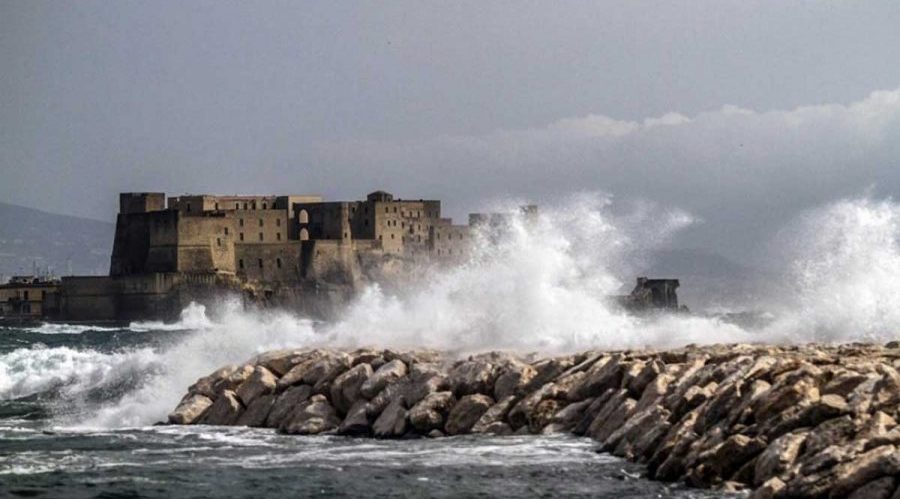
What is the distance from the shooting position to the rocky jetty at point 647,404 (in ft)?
43.9

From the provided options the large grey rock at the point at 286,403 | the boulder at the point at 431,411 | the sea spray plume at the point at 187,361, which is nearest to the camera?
the boulder at the point at 431,411

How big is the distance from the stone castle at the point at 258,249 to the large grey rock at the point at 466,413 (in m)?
55.3

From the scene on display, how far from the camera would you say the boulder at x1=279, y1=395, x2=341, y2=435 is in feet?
64.1

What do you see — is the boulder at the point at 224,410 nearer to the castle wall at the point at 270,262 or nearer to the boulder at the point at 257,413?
the boulder at the point at 257,413

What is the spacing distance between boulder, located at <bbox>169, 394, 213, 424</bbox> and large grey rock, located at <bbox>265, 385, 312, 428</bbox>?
1.18m

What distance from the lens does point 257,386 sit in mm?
21000

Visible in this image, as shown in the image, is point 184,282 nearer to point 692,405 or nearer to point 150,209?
point 150,209

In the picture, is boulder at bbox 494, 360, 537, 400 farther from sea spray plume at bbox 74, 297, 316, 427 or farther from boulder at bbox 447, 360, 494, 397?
sea spray plume at bbox 74, 297, 316, 427

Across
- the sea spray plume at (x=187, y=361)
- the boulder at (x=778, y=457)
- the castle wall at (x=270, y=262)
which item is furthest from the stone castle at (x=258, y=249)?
the boulder at (x=778, y=457)

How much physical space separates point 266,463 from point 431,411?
8.77ft

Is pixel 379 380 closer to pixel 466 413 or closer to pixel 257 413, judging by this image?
pixel 466 413

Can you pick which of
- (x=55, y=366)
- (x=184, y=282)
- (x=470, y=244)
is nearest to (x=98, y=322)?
(x=184, y=282)

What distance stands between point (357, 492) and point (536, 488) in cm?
175

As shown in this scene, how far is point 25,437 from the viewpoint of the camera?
2052 centimetres
